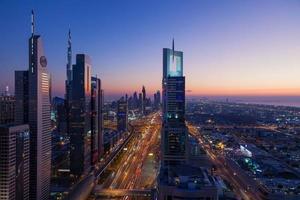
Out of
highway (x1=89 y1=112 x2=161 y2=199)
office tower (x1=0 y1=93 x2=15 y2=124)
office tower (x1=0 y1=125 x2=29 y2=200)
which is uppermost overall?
office tower (x1=0 y1=93 x2=15 y2=124)

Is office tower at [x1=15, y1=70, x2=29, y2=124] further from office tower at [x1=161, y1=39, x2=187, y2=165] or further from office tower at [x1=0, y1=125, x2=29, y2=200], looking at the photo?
office tower at [x1=161, y1=39, x2=187, y2=165]

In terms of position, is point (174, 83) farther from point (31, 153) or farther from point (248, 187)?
point (31, 153)

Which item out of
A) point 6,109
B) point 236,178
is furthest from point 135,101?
point 236,178

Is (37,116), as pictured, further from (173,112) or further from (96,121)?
(96,121)

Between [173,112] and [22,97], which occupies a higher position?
[22,97]

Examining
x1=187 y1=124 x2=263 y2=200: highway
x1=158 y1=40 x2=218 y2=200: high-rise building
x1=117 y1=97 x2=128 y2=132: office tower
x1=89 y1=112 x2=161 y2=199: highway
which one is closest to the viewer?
x1=158 y1=40 x2=218 y2=200: high-rise building

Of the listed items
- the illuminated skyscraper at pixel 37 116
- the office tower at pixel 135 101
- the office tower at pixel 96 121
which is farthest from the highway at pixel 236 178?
the office tower at pixel 135 101

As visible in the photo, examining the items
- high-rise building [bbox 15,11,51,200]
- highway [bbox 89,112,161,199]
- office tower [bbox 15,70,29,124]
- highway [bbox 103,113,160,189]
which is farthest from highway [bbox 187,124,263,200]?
office tower [bbox 15,70,29,124]

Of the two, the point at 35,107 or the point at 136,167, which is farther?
the point at 136,167
